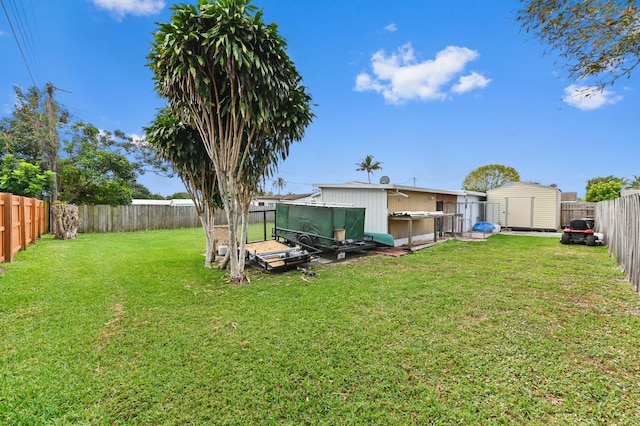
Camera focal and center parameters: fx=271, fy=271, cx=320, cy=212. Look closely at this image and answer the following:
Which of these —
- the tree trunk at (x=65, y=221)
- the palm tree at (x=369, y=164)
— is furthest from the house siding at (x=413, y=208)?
the palm tree at (x=369, y=164)

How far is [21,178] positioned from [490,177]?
128ft

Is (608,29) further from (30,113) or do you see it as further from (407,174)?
(407,174)

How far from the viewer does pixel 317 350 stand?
300cm

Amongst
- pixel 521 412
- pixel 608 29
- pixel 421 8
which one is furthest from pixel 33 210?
pixel 608 29

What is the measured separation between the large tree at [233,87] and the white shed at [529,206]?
1658 cm

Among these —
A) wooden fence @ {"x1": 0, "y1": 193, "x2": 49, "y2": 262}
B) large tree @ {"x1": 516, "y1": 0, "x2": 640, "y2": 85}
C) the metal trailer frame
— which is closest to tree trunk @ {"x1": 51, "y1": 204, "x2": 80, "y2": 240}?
wooden fence @ {"x1": 0, "y1": 193, "x2": 49, "y2": 262}

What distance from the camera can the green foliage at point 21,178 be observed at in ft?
37.5

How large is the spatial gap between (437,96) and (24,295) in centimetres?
1625

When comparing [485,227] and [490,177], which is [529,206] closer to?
[485,227]

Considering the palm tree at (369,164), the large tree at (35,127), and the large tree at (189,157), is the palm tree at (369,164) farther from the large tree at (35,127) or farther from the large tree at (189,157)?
the large tree at (189,157)

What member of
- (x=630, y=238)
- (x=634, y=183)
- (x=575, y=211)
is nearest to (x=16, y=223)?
(x=630, y=238)

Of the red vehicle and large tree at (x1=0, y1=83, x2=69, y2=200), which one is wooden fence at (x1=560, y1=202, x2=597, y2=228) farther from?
large tree at (x1=0, y1=83, x2=69, y2=200)

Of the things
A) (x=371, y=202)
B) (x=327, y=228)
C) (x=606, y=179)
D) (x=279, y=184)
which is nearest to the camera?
(x=327, y=228)

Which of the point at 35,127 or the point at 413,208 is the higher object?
the point at 35,127
